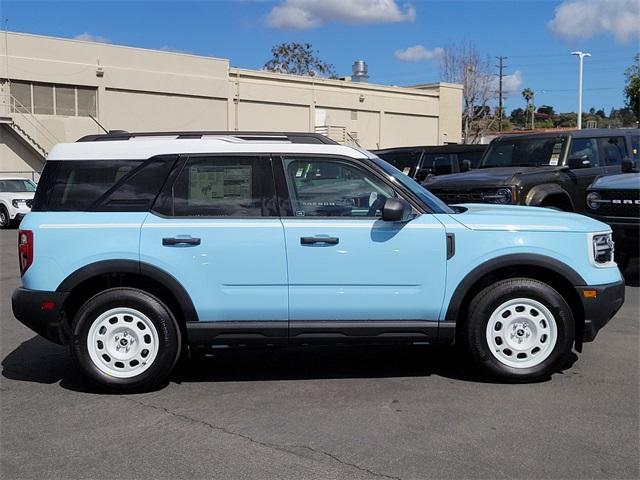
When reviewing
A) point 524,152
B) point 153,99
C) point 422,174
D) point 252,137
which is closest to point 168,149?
point 252,137

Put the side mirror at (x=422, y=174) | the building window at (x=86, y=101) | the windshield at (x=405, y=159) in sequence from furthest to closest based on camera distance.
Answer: the building window at (x=86, y=101), the windshield at (x=405, y=159), the side mirror at (x=422, y=174)

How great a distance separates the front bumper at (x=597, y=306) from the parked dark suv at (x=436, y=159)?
9020 mm

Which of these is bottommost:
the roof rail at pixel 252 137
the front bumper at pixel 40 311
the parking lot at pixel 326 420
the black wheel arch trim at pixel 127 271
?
the parking lot at pixel 326 420

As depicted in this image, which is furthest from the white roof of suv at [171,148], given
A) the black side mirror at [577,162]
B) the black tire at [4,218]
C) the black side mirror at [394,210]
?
the black tire at [4,218]

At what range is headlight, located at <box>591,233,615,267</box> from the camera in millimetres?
5238

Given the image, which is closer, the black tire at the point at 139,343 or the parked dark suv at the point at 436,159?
the black tire at the point at 139,343

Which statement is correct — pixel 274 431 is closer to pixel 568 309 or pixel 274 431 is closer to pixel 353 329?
pixel 353 329

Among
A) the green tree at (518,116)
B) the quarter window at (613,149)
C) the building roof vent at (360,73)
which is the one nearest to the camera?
the quarter window at (613,149)

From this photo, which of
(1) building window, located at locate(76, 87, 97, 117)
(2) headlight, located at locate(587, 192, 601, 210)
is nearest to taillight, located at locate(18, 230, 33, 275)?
(2) headlight, located at locate(587, 192, 601, 210)

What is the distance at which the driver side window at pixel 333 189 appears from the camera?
16.9 ft

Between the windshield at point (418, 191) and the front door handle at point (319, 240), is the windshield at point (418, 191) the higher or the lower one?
the higher one

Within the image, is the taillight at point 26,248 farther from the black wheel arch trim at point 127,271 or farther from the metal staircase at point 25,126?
the metal staircase at point 25,126

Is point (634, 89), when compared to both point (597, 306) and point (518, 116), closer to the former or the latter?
point (597, 306)

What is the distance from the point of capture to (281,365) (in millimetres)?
5840
